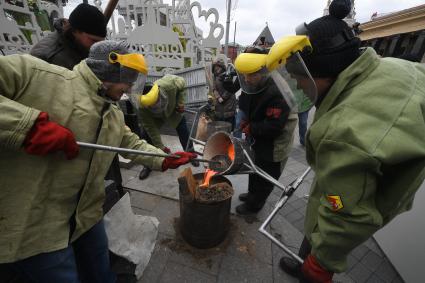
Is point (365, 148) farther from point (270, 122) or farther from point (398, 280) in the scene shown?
point (398, 280)

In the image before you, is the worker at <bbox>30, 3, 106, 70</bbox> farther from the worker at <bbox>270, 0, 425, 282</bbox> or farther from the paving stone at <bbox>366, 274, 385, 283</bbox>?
the paving stone at <bbox>366, 274, 385, 283</bbox>

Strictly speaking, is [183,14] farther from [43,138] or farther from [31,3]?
[43,138]

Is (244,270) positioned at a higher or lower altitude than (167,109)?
lower

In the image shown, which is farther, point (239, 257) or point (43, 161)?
point (239, 257)

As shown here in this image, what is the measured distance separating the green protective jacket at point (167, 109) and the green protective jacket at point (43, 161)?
9.09 feet

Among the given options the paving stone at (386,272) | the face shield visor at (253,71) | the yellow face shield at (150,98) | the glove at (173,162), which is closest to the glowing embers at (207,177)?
the glove at (173,162)

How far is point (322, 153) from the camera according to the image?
4.36 ft

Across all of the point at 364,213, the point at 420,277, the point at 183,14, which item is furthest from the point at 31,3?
the point at 420,277

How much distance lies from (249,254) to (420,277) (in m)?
1.91

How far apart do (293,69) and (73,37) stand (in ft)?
8.69

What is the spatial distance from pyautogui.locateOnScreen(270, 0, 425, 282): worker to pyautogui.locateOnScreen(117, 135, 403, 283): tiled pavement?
143 cm

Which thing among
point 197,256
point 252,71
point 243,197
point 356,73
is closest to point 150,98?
point 252,71

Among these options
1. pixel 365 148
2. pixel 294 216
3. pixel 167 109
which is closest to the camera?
pixel 365 148

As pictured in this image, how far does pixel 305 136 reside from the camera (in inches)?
61.4
